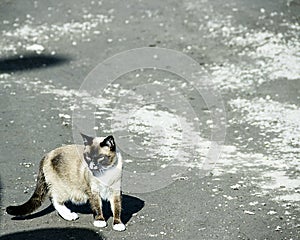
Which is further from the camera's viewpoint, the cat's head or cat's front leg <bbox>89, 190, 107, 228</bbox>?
cat's front leg <bbox>89, 190, 107, 228</bbox>

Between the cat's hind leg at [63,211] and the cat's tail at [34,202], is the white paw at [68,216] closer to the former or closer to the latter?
the cat's hind leg at [63,211]

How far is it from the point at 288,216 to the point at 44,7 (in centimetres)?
758

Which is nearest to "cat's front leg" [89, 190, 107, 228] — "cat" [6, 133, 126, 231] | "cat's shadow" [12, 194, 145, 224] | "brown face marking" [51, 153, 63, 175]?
"cat" [6, 133, 126, 231]

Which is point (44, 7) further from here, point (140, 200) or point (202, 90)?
point (140, 200)

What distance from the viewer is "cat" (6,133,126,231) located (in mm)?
5566

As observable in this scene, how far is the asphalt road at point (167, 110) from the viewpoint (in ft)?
19.6

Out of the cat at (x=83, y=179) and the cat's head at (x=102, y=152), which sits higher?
the cat's head at (x=102, y=152)

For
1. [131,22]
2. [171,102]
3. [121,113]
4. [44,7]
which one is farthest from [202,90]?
[44,7]

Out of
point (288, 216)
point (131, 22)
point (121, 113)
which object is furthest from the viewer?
point (131, 22)

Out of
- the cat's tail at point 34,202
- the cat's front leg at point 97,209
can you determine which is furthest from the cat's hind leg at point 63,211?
the cat's front leg at point 97,209

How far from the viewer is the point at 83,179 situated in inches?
223

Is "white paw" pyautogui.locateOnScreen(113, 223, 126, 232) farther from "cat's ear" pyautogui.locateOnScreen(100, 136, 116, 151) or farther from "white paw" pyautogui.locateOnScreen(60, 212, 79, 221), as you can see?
"cat's ear" pyautogui.locateOnScreen(100, 136, 116, 151)

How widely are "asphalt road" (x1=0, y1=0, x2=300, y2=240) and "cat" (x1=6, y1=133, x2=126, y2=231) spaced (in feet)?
0.44

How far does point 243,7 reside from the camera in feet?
39.5
